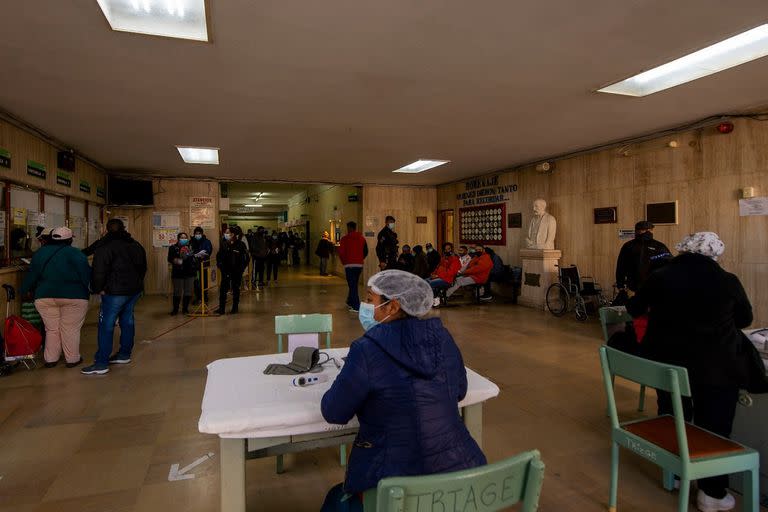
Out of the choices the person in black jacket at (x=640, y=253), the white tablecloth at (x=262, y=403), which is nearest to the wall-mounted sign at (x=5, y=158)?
the white tablecloth at (x=262, y=403)

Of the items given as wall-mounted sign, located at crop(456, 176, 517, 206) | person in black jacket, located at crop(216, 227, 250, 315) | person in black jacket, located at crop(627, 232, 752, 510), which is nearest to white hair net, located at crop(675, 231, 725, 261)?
person in black jacket, located at crop(627, 232, 752, 510)

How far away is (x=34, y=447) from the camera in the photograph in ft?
10.2

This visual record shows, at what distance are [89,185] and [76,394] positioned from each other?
20.5 ft

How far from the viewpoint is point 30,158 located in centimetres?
623

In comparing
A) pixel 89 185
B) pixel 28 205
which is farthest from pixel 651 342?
pixel 89 185

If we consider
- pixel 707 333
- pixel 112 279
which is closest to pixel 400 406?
pixel 707 333

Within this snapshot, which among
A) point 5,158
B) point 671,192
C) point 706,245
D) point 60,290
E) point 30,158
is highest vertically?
point 30,158

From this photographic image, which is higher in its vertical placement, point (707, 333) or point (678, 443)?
point (707, 333)

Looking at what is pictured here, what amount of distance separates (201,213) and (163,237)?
3.53ft

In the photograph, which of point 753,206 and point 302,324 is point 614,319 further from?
point 753,206

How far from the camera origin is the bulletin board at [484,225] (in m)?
10.7

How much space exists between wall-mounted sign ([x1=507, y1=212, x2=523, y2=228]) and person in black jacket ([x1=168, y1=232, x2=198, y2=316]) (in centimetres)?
687

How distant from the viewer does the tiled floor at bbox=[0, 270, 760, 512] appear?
8.36 feet

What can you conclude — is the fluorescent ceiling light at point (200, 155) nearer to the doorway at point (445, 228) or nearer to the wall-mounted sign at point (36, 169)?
the wall-mounted sign at point (36, 169)
